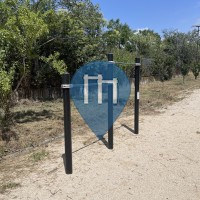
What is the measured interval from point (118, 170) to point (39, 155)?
4.49 ft

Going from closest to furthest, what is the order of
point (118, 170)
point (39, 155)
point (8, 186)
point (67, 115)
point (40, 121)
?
point (8, 186), point (67, 115), point (118, 170), point (39, 155), point (40, 121)

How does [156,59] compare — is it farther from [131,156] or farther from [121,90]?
[131,156]

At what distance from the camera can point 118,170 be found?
162 inches

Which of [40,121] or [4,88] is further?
[40,121]

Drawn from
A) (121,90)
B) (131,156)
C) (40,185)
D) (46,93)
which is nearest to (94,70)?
(121,90)

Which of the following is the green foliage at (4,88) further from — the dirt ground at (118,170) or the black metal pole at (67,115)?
the black metal pole at (67,115)

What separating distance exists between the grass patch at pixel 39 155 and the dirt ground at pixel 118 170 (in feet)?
0.26

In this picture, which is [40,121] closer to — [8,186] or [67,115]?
[67,115]

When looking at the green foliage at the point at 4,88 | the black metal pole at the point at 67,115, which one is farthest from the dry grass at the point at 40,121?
the black metal pole at the point at 67,115

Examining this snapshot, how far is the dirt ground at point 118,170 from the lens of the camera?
341 cm

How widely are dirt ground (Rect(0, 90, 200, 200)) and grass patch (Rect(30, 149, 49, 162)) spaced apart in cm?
8

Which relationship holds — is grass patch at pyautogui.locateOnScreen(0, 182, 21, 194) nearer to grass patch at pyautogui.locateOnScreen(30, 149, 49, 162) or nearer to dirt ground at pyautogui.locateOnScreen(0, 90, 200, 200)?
dirt ground at pyautogui.locateOnScreen(0, 90, 200, 200)

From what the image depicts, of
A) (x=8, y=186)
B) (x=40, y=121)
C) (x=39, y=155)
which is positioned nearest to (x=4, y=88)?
(x=39, y=155)

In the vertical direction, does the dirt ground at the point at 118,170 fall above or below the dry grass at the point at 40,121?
below
